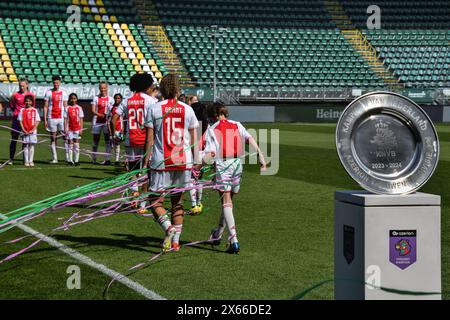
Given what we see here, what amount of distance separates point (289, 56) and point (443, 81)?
31.1 feet

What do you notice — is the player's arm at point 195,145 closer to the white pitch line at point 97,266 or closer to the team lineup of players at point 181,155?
the team lineup of players at point 181,155

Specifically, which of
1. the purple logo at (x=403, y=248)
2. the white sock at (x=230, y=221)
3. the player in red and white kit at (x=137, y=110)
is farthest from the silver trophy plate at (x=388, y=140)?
the player in red and white kit at (x=137, y=110)

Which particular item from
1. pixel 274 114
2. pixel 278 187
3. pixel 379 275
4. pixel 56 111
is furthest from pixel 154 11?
pixel 379 275

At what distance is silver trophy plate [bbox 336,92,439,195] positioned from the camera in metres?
4.70

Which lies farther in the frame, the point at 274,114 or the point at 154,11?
the point at 154,11

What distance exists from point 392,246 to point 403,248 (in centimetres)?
8

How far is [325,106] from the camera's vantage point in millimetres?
41781

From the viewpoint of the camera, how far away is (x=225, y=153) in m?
7.96

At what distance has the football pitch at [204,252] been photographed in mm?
6020

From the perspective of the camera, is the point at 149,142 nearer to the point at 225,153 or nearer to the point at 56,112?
the point at 225,153

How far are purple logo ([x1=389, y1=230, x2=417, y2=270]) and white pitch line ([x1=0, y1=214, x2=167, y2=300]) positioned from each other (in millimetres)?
1899

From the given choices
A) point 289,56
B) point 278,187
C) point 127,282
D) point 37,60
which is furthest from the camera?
point 289,56

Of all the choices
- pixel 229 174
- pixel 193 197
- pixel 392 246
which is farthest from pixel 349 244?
pixel 193 197

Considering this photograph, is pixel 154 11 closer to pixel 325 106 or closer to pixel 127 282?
pixel 325 106
